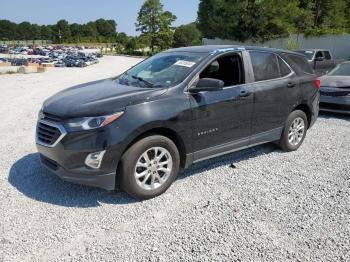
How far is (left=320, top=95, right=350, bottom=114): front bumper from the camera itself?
7.88 meters

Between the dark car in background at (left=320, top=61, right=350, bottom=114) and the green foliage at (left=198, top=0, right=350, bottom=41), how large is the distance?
86.9 feet

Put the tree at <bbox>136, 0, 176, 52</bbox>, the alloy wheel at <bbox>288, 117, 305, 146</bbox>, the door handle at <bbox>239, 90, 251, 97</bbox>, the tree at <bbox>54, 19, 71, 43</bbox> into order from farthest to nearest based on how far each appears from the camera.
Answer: the tree at <bbox>54, 19, 71, 43</bbox>
the tree at <bbox>136, 0, 176, 52</bbox>
the alloy wheel at <bbox>288, 117, 305, 146</bbox>
the door handle at <bbox>239, 90, 251, 97</bbox>

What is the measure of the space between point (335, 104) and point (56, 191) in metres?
6.88

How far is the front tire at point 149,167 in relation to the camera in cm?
357

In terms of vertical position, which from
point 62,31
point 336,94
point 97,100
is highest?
point 62,31

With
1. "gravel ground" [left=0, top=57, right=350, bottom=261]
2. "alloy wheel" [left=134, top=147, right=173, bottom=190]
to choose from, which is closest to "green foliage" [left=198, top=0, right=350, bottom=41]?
"gravel ground" [left=0, top=57, right=350, bottom=261]

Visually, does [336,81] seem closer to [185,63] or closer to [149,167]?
[185,63]

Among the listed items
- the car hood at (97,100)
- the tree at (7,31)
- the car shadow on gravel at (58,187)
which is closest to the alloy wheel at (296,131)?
the car shadow on gravel at (58,187)

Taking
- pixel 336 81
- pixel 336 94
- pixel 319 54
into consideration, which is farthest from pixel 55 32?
pixel 336 94

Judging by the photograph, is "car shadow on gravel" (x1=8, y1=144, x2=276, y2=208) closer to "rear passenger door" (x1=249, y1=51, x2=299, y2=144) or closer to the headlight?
"rear passenger door" (x1=249, y1=51, x2=299, y2=144)

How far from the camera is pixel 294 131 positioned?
547 centimetres

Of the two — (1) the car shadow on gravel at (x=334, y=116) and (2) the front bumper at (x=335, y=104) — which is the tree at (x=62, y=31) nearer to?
(1) the car shadow on gravel at (x=334, y=116)

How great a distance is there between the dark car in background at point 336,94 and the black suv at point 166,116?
128 inches

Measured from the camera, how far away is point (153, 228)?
3281 mm
